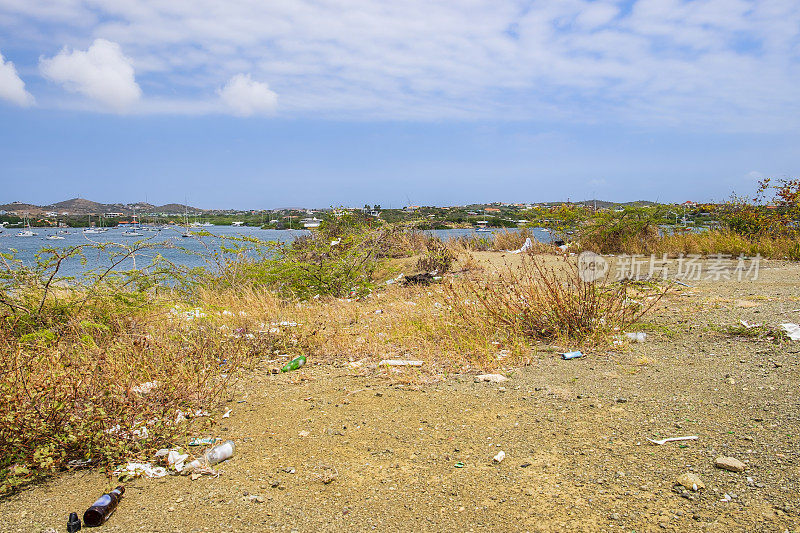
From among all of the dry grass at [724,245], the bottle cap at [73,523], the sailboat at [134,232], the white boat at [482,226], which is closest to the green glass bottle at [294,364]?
the bottle cap at [73,523]

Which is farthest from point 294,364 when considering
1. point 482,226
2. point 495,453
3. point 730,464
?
point 482,226

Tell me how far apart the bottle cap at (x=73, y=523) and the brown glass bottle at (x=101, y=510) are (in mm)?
26

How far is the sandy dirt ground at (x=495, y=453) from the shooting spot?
6.79ft

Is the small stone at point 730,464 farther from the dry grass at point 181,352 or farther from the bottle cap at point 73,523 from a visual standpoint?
the bottle cap at point 73,523

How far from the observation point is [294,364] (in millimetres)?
4262

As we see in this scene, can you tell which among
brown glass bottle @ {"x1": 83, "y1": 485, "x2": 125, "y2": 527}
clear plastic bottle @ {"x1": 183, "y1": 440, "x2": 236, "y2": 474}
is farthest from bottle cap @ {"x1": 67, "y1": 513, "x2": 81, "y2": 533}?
clear plastic bottle @ {"x1": 183, "y1": 440, "x2": 236, "y2": 474}

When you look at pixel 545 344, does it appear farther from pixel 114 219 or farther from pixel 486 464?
pixel 114 219

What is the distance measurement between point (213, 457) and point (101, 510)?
59 centimetres

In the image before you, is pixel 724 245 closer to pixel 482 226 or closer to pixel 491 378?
pixel 482 226

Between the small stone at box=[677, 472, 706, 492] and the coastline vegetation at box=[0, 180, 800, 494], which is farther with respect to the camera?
the coastline vegetation at box=[0, 180, 800, 494]

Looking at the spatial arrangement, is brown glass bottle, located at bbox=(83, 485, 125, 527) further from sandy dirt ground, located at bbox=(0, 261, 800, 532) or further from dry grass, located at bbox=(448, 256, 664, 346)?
dry grass, located at bbox=(448, 256, 664, 346)

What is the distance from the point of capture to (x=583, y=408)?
10.0 ft

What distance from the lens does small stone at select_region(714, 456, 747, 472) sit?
2.26 meters

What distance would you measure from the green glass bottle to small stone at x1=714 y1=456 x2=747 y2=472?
2968 mm
